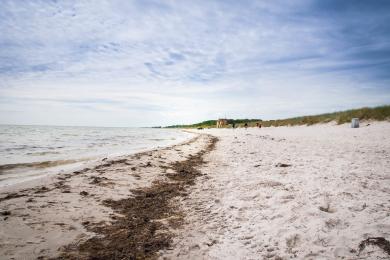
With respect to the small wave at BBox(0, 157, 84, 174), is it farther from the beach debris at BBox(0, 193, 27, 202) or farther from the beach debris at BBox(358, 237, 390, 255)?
the beach debris at BBox(358, 237, 390, 255)

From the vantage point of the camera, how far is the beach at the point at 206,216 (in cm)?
362

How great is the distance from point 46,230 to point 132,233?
1.37 metres

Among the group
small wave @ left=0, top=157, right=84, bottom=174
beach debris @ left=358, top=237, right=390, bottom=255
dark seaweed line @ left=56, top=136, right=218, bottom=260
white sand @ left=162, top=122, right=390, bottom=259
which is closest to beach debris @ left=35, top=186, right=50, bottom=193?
dark seaweed line @ left=56, top=136, right=218, bottom=260

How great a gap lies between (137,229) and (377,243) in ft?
11.9

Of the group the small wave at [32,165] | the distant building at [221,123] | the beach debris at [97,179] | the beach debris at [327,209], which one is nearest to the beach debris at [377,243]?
the beach debris at [327,209]

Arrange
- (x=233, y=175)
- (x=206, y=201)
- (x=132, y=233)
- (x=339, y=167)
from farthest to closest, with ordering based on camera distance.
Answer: (x=233, y=175) → (x=339, y=167) → (x=206, y=201) → (x=132, y=233)

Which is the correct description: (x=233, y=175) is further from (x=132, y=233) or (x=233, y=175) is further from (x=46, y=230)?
(x=46, y=230)

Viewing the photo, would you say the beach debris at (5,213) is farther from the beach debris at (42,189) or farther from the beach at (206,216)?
the beach debris at (42,189)

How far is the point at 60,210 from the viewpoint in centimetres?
520

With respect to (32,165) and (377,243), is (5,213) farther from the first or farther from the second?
(32,165)

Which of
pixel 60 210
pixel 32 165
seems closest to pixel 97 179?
pixel 60 210

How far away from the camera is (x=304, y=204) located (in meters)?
4.94

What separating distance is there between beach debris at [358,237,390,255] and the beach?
0.07 feet

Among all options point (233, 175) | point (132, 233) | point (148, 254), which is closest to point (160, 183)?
point (233, 175)
